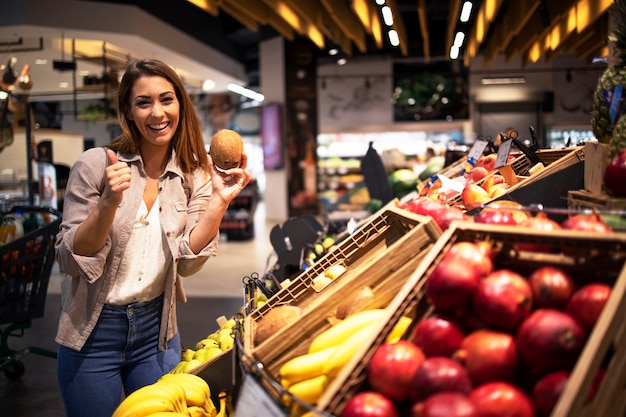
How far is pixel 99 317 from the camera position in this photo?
207 cm

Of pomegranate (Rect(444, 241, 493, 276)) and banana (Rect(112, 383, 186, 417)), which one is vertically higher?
pomegranate (Rect(444, 241, 493, 276))

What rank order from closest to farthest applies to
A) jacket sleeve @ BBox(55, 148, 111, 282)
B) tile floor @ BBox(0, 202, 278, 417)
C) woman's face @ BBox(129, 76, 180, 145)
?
1. jacket sleeve @ BBox(55, 148, 111, 282)
2. woman's face @ BBox(129, 76, 180, 145)
3. tile floor @ BBox(0, 202, 278, 417)

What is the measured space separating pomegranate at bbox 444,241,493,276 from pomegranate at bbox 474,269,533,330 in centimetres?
5

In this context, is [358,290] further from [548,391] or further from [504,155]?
[504,155]

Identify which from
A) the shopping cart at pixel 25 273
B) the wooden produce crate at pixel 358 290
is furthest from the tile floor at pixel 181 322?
the wooden produce crate at pixel 358 290

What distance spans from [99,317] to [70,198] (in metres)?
0.40

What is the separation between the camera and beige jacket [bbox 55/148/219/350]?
1988 millimetres

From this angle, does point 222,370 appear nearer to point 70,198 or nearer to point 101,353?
point 101,353

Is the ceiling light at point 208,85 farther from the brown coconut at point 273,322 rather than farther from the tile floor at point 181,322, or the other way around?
the brown coconut at point 273,322

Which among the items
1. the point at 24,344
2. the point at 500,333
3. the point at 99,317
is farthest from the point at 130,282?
the point at 24,344

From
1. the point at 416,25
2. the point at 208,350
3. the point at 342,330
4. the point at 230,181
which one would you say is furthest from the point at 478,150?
the point at 416,25

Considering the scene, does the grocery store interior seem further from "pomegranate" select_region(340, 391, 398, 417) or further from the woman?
the woman

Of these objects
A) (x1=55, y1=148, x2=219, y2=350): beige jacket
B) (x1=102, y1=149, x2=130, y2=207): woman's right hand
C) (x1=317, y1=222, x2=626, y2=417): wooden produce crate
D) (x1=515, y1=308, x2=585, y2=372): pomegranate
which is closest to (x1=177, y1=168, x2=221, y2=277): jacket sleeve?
(x1=55, y1=148, x2=219, y2=350): beige jacket

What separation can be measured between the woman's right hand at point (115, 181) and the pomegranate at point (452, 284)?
1.05m
